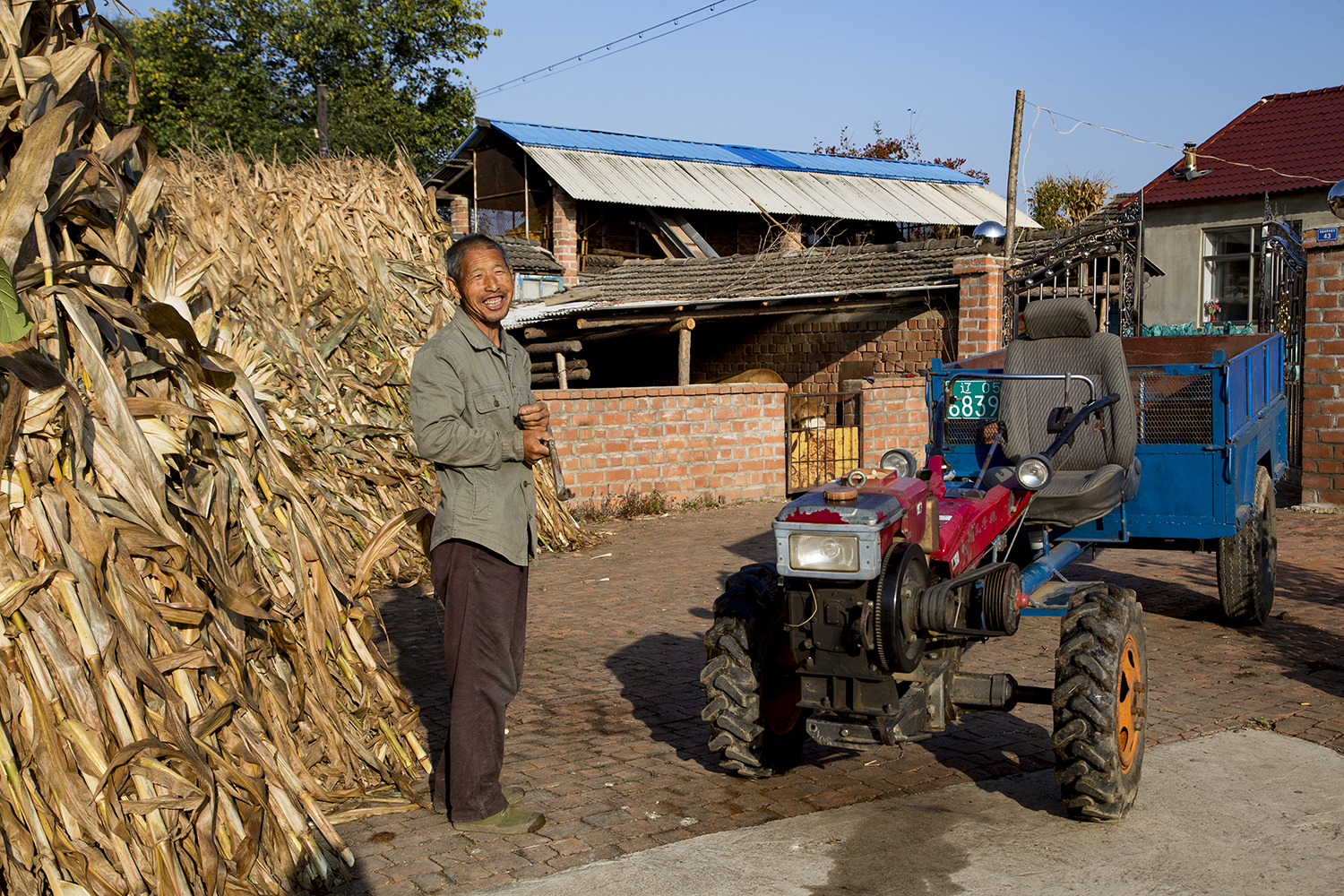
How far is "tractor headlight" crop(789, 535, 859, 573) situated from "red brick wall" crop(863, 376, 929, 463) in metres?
11.3

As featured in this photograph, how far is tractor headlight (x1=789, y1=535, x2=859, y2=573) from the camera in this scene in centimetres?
402

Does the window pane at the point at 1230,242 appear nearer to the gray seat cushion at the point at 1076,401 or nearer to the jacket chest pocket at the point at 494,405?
the gray seat cushion at the point at 1076,401

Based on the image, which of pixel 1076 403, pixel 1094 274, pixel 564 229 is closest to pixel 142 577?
pixel 1076 403

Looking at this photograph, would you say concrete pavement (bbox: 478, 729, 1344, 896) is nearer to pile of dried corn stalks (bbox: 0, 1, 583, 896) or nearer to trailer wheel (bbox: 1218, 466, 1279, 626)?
pile of dried corn stalks (bbox: 0, 1, 583, 896)

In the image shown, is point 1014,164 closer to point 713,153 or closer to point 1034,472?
point 713,153

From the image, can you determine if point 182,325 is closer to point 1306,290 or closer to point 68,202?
point 68,202

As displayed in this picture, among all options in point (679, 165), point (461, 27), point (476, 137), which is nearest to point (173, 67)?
point (461, 27)

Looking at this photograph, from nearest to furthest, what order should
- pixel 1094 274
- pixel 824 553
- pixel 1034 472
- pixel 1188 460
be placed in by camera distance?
pixel 824 553 < pixel 1034 472 < pixel 1188 460 < pixel 1094 274

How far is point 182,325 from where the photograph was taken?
4.00 meters

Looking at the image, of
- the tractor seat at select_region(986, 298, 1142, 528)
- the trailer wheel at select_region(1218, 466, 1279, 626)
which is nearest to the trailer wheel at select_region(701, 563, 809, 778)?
the tractor seat at select_region(986, 298, 1142, 528)

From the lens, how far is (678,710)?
6008mm

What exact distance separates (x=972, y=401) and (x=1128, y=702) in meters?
3.64

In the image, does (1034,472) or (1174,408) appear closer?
(1034,472)

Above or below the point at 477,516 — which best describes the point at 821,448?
below
